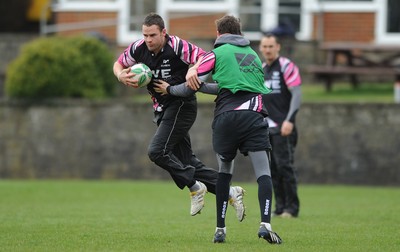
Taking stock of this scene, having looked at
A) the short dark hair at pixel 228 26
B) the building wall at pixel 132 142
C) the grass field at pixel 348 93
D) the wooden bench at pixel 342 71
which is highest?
the short dark hair at pixel 228 26

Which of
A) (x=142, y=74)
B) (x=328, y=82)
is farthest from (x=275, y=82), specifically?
(x=328, y=82)

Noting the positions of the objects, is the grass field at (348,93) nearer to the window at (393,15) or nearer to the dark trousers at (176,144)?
the window at (393,15)

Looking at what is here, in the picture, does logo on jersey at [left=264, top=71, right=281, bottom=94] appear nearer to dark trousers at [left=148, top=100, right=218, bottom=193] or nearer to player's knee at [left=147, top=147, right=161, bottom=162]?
dark trousers at [left=148, top=100, right=218, bottom=193]

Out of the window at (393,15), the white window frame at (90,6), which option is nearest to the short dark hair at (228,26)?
the window at (393,15)

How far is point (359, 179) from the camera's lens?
21.5 meters

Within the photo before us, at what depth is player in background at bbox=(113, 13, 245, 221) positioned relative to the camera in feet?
34.8

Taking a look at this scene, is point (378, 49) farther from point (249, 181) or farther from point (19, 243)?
point (19, 243)

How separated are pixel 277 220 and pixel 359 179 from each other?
357 inches

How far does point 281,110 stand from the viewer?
13.3 meters

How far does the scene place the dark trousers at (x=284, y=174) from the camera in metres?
13.2

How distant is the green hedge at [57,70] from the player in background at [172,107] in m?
12.2

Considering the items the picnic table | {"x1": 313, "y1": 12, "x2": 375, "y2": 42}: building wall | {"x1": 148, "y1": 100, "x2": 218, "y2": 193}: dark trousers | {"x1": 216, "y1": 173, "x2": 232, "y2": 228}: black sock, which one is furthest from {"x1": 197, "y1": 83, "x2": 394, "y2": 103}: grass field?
{"x1": 216, "y1": 173, "x2": 232, "y2": 228}: black sock

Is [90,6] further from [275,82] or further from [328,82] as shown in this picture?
[275,82]

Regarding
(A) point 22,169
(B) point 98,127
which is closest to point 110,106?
(B) point 98,127
